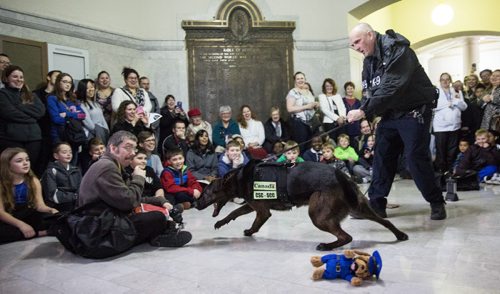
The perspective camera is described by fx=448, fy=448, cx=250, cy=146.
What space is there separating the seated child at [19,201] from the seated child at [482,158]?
17.2 ft

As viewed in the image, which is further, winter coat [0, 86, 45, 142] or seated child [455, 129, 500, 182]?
seated child [455, 129, 500, 182]

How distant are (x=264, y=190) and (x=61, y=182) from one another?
2.36 meters

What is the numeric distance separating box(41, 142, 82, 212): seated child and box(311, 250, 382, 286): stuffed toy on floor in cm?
298

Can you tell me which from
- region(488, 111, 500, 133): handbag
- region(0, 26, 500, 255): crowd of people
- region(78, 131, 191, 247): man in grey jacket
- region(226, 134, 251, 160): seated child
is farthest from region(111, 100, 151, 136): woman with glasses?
region(488, 111, 500, 133): handbag

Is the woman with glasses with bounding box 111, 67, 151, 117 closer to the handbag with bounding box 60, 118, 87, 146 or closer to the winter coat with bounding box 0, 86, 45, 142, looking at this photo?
the handbag with bounding box 60, 118, 87, 146

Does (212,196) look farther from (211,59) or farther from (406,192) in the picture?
(211,59)

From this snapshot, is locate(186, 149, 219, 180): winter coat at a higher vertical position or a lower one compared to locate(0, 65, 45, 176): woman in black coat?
lower

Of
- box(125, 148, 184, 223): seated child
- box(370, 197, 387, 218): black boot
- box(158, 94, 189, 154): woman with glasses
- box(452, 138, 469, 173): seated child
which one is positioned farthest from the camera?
box(158, 94, 189, 154): woman with glasses

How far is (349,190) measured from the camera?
3.05 meters

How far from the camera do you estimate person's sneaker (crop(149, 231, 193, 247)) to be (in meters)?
3.38

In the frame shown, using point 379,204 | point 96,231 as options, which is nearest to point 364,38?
point 379,204

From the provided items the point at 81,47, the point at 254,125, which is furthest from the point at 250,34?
the point at 81,47

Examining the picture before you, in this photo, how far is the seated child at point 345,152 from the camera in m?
7.26

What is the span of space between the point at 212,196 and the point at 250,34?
18.4ft
